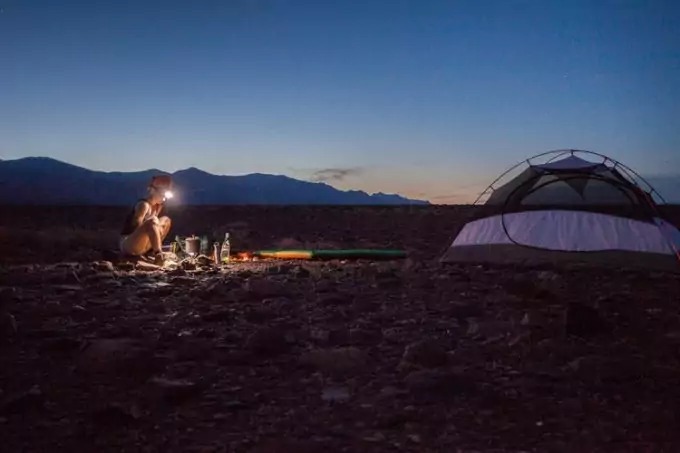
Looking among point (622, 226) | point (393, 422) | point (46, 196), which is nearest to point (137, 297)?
point (393, 422)

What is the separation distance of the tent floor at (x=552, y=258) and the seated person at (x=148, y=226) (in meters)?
5.46

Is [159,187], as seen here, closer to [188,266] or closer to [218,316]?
[188,266]

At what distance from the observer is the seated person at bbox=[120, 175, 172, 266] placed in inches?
493

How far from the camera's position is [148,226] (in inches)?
495

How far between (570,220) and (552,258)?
777mm

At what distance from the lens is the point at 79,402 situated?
4.41 metres

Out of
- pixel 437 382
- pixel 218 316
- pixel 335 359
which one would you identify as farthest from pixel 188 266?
pixel 437 382

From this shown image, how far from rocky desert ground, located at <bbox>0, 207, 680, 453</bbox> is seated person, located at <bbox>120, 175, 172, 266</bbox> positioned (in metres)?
3.01

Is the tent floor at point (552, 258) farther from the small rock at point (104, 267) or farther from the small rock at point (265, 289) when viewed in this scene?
the small rock at point (104, 267)

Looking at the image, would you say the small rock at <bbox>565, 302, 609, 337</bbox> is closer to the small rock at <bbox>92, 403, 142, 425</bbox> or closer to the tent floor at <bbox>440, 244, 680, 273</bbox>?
the small rock at <bbox>92, 403, 142, 425</bbox>

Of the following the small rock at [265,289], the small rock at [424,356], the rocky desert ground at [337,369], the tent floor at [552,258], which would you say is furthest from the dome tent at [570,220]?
the small rock at [424,356]

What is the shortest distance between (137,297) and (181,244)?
5.60 meters

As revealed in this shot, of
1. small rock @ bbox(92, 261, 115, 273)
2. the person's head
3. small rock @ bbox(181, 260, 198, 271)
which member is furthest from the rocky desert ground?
the person's head

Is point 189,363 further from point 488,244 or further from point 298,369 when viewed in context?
point 488,244
